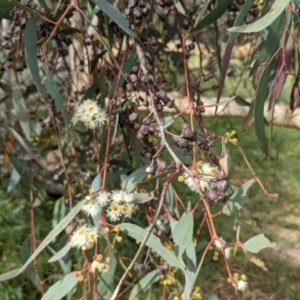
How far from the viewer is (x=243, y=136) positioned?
2381 millimetres

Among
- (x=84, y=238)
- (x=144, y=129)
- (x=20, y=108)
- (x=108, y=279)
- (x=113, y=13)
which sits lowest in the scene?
(x=108, y=279)

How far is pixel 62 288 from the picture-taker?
0.90 meters

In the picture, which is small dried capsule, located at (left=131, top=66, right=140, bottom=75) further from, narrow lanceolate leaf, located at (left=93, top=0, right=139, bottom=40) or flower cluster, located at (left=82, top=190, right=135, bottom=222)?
flower cluster, located at (left=82, top=190, right=135, bottom=222)

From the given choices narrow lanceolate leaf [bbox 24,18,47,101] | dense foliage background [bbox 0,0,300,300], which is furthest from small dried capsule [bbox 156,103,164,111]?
narrow lanceolate leaf [bbox 24,18,47,101]

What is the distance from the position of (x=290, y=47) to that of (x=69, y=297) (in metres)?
0.63

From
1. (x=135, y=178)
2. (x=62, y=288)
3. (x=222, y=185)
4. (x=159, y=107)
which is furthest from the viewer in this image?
(x=135, y=178)

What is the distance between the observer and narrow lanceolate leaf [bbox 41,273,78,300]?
890 millimetres

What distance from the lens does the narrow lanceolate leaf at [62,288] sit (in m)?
0.89

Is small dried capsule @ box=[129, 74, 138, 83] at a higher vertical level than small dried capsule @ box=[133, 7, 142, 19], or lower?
lower

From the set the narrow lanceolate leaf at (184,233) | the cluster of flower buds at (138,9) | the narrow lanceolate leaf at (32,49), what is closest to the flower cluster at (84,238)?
the narrow lanceolate leaf at (184,233)

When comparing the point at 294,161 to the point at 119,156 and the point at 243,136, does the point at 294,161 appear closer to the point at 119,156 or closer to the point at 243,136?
the point at 243,136

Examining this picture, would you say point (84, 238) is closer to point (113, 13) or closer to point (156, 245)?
point (156, 245)

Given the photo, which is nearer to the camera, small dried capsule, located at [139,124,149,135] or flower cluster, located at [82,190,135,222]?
small dried capsule, located at [139,124,149,135]

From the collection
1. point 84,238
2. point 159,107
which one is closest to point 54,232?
point 84,238
